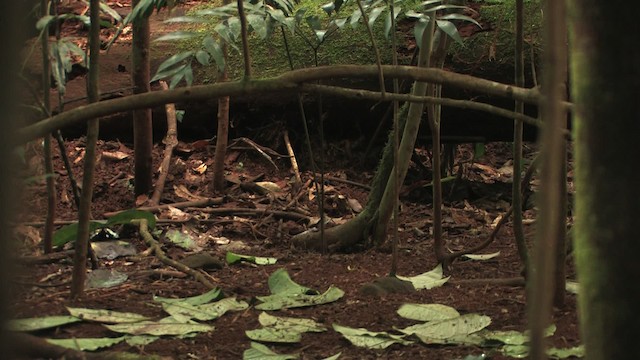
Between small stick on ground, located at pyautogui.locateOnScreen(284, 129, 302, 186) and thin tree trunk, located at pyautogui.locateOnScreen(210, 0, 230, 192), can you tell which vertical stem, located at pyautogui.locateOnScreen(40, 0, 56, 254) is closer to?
thin tree trunk, located at pyautogui.locateOnScreen(210, 0, 230, 192)

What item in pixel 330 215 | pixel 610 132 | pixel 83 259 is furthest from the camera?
pixel 330 215

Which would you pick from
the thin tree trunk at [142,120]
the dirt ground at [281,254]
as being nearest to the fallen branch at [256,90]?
the dirt ground at [281,254]

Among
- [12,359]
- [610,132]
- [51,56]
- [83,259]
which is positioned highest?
[51,56]

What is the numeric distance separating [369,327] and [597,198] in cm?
135

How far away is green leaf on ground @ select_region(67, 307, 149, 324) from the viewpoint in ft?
7.17

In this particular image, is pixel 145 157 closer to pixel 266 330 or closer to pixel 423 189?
pixel 423 189

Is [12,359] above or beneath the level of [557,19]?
beneath

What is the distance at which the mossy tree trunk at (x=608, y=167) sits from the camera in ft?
3.17

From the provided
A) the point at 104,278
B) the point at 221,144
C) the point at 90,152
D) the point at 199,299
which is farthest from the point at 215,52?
the point at 221,144

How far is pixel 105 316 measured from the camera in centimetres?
222

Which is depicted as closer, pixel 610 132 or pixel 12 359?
pixel 12 359

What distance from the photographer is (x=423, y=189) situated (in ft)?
15.0

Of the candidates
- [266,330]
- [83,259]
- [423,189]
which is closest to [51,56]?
[83,259]

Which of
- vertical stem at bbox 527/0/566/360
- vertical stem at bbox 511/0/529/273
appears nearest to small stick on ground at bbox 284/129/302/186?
vertical stem at bbox 511/0/529/273
